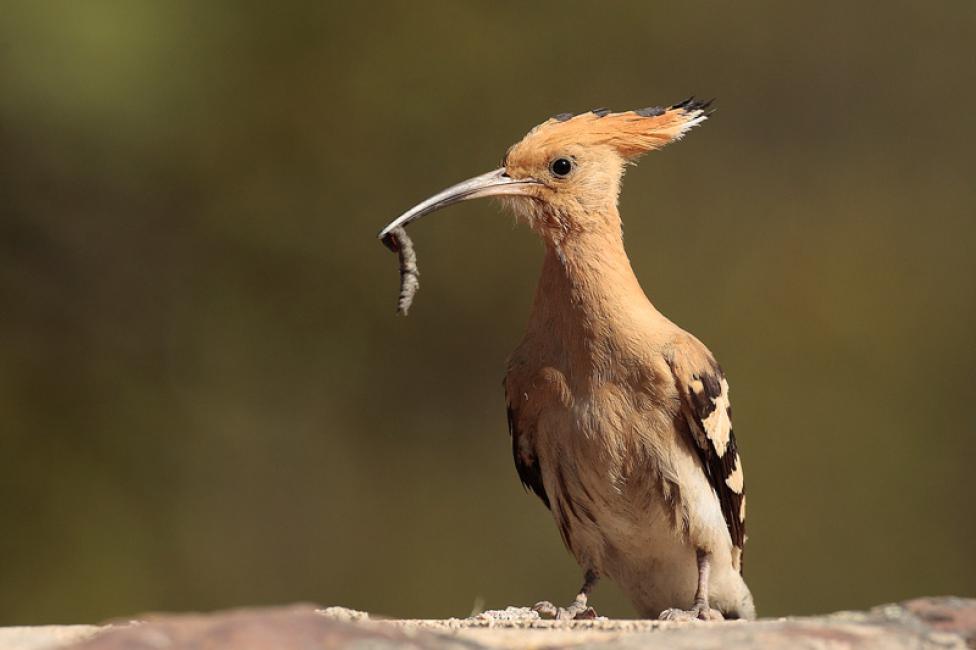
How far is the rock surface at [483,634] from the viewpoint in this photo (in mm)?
1592

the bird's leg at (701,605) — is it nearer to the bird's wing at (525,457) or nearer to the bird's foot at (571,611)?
the bird's foot at (571,611)

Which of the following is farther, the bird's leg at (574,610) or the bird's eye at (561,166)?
the bird's eye at (561,166)

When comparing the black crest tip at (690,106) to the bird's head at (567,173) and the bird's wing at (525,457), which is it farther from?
the bird's wing at (525,457)

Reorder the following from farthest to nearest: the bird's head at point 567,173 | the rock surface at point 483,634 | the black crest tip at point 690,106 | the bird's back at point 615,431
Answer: the black crest tip at point 690,106
the bird's head at point 567,173
the bird's back at point 615,431
the rock surface at point 483,634

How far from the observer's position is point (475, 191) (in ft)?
11.1

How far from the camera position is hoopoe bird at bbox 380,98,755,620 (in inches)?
122

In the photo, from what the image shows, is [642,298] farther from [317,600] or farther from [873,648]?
[317,600]

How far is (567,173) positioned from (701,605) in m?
1.00

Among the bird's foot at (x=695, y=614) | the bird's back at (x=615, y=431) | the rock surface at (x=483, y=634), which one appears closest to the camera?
the rock surface at (x=483, y=634)

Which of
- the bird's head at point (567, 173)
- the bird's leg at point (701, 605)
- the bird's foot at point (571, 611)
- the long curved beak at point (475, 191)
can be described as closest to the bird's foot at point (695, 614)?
the bird's leg at point (701, 605)

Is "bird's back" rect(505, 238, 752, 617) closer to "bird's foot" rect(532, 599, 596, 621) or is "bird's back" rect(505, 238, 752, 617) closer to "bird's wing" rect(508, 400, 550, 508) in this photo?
"bird's wing" rect(508, 400, 550, 508)

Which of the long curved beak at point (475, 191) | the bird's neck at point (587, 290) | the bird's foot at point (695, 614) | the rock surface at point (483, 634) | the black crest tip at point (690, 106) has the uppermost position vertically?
the black crest tip at point (690, 106)

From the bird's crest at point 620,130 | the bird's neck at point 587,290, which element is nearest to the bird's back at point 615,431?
the bird's neck at point 587,290

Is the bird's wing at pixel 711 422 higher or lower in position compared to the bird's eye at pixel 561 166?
lower
